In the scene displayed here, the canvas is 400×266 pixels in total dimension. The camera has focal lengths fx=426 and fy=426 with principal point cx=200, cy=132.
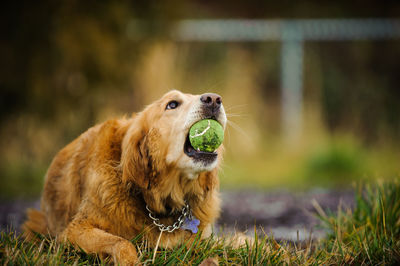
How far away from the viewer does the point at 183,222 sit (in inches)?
109

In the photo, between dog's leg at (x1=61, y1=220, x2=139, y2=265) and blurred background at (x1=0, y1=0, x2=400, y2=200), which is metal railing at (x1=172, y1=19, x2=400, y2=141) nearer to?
blurred background at (x1=0, y1=0, x2=400, y2=200)

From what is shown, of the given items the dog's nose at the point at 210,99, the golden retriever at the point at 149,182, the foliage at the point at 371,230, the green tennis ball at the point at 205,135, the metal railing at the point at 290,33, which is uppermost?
the metal railing at the point at 290,33

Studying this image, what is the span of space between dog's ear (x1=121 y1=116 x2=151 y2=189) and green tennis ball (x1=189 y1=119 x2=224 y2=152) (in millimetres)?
360

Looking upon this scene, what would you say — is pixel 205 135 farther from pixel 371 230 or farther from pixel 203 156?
pixel 371 230

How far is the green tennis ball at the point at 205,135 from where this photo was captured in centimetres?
260

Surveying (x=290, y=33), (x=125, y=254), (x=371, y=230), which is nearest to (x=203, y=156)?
(x=125, y=254)

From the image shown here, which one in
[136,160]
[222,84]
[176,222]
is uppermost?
[222,84]

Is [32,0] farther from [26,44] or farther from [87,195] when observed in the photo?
[87,195]

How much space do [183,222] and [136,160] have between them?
0.51 m

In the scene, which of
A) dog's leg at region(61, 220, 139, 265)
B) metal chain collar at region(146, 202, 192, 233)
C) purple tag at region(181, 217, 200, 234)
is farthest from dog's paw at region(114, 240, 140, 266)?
purple tag at region(181, 217, 200, 234)

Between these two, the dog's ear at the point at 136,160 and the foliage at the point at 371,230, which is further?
the dog's ear at the point at 136,160

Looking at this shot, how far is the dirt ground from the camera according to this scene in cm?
396

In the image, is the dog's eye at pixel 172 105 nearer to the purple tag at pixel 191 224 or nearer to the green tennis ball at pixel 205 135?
the green tennis ball at pixel 205 135

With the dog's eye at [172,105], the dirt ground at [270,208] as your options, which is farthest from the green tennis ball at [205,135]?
the dirt ground at [270,208]
